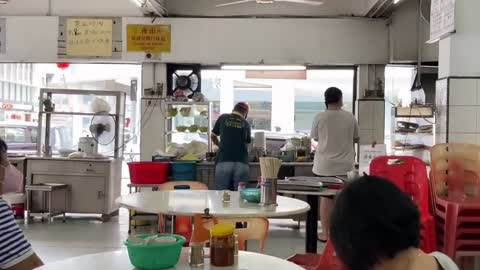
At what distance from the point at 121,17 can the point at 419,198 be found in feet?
17.8

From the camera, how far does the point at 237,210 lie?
2.76 metres

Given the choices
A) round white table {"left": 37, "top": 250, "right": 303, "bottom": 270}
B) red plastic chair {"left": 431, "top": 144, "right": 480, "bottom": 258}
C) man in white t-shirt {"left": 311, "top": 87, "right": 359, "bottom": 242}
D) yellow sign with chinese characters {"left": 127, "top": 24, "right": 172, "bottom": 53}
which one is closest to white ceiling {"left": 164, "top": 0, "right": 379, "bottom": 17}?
yellow sign with chinese characters {"left": 127, "top": 24, "right": 172, "bottom": 53}

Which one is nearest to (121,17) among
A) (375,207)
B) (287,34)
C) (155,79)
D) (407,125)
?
(155,79)

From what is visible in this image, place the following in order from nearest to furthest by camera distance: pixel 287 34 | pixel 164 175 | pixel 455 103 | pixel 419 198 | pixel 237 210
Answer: pixel 237 210
pixel 419 198
pixel 455 103
pixel 164 175
pixel 287 34

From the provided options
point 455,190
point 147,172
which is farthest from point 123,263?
A: point 147,172

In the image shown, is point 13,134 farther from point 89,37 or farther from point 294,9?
point 294,9

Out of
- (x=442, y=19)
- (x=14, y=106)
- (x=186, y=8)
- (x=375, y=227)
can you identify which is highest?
(x=186, y=8)

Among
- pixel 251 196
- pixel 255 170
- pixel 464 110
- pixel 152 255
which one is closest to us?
pixel 152 255

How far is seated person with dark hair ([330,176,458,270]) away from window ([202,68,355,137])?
6.85 metres

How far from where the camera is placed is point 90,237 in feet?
20.0

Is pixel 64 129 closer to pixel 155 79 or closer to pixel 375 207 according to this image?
pixel 155 79

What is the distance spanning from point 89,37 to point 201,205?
5553 millimetres

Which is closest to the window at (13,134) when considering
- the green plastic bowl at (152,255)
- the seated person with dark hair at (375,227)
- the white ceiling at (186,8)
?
the white ceiling at (186,8)

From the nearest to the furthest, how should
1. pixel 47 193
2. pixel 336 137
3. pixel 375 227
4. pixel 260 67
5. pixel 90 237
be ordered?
pixel 375 227
pixel 336 137
pixel 90 237
pixel 47 193
pixel 260 67
